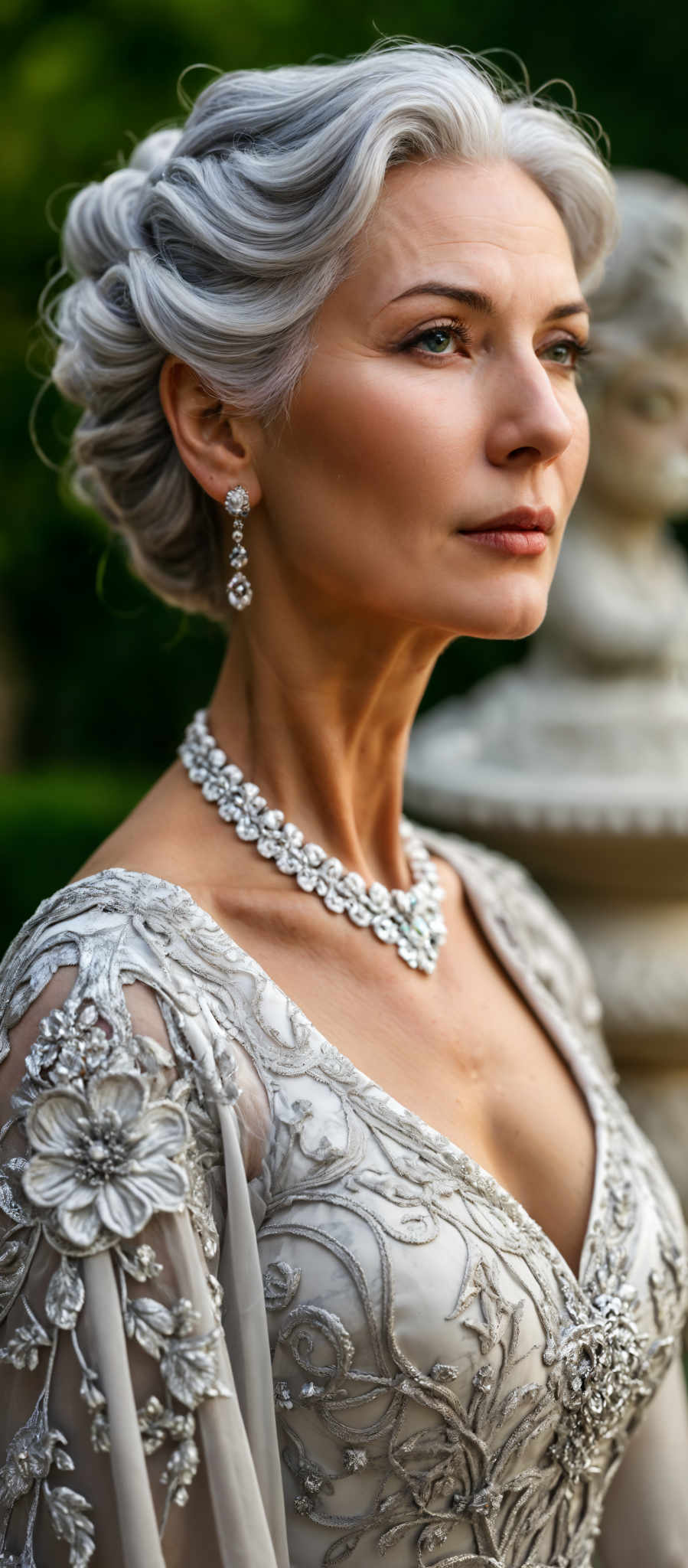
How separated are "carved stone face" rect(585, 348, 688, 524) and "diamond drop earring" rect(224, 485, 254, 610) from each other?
1866 mm

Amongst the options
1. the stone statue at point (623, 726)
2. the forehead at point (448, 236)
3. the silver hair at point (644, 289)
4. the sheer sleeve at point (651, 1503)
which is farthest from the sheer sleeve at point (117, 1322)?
the silver hair at point (644, 289)

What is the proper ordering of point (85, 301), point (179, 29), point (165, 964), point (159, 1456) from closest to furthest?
1. point (159, 1456)
2. point (165, 964)
3. point (85, 301)
4. point (179, 29)

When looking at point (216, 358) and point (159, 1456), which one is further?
point (216, 358)

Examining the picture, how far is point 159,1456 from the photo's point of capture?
1.33 metres

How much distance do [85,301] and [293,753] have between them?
0.54 metres

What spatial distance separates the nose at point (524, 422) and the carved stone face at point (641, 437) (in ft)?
6.22

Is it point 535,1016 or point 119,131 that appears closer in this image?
point 535,1016

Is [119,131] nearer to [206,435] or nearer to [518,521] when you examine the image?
[206,435]

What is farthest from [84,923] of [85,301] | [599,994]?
[599,994]

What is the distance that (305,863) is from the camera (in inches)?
67.4

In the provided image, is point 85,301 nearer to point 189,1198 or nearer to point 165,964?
point 165,964

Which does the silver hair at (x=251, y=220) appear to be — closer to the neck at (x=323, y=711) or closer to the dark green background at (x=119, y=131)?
the neck at (x=323, y=711)

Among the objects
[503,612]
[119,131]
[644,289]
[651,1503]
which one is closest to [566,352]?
[503,612]

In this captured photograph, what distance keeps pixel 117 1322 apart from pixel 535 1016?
79 cm
